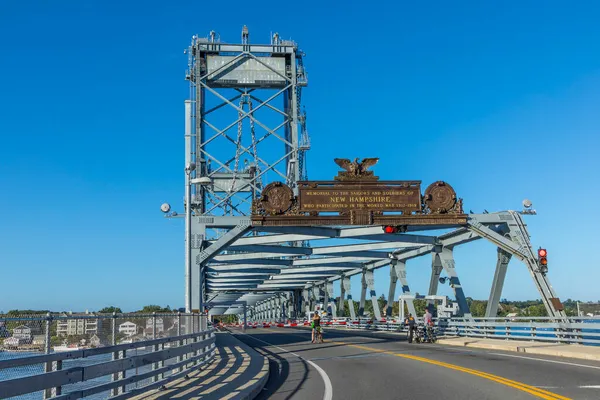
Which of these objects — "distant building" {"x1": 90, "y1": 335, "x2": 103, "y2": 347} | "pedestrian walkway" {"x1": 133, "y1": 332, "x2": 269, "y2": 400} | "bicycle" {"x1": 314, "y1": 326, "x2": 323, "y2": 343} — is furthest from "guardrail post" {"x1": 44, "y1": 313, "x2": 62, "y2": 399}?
"bicycle" {"x1": 314, "y1": 326, "x2": 323, "y2": 343}

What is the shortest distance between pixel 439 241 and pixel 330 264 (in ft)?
55.0

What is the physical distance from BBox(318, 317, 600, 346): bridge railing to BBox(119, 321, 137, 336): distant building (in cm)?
1548

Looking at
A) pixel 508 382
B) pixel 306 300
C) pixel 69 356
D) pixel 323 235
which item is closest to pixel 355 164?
pixel 323 235

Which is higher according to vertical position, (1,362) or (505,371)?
(1,362)

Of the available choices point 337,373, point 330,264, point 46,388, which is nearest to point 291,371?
point 337,373

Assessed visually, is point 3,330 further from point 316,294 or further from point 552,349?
point 316,294

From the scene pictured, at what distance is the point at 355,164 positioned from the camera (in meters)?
30.8

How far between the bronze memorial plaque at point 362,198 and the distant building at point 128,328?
17235 mm

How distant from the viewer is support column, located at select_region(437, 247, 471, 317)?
34812 mm

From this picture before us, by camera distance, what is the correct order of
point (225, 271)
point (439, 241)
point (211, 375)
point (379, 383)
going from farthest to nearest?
point (225, 271) → point (439, 241) → point (211, 375) → point (379, 383)

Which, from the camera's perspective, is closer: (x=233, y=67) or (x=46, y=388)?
(x=46, y=388)

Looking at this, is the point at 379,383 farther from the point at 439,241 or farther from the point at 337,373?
the point at 439,241

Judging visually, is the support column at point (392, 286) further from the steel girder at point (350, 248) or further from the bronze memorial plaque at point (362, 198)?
the bronze memorial plaque at point (362, 198)

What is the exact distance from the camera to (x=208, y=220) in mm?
29594
